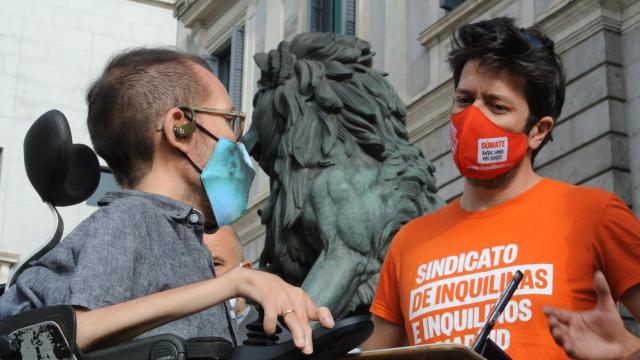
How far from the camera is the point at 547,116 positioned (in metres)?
2.79

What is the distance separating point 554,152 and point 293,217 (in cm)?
708

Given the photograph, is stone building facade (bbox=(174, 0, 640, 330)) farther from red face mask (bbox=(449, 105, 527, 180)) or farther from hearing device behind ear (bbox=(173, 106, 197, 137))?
hearing device behind ear (bbox=(173, 106, 197, 137))

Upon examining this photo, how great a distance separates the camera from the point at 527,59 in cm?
275

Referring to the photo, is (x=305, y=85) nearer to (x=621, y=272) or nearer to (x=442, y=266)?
(x=442, y=266)

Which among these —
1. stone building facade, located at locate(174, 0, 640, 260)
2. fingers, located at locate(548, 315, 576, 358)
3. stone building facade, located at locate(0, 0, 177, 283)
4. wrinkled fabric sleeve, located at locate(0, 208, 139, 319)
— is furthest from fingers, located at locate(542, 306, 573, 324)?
stone building facade, located at locate(0, 0, 177, 283)

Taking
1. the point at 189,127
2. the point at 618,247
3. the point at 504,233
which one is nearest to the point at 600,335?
the point at 618,247

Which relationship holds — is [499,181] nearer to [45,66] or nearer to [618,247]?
[618,247]

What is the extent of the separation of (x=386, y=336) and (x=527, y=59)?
0.70 meters

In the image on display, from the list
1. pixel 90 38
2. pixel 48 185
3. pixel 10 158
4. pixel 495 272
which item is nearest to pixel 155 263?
pixel 48 185

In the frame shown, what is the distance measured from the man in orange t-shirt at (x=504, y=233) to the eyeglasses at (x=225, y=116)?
577mm

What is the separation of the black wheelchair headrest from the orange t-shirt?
78 centimetres

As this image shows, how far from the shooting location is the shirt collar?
2.11 metres

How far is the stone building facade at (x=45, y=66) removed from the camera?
2255 centimetres

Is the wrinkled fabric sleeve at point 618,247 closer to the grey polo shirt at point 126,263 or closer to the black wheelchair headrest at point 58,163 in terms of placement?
the grey polo shirt at point 126,263
